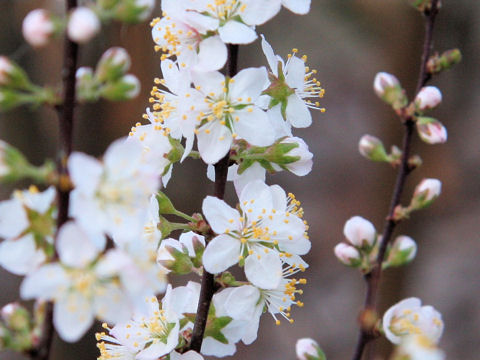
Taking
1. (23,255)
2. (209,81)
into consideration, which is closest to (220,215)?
(209,81)

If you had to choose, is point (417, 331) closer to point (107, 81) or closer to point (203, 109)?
point (203, 109)

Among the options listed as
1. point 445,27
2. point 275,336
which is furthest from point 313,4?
point 275,336

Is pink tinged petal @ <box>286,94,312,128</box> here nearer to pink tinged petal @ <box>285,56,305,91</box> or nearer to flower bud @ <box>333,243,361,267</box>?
pink tinged petal @ <box>285,56,305,91</box>

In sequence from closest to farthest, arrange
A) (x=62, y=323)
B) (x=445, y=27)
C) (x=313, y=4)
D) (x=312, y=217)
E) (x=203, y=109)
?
(x=62, y=323), (x=203, y=109), (x=445, y=27), (x=313, y=4), (x=312, y=217)

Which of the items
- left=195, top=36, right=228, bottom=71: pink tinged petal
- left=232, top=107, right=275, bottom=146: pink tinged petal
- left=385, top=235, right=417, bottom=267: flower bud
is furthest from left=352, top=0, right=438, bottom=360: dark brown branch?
left=195, top=36, right=228, bottom=71: pink tinged petal

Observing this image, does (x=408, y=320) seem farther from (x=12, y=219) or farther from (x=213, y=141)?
(x=12, y=219)
